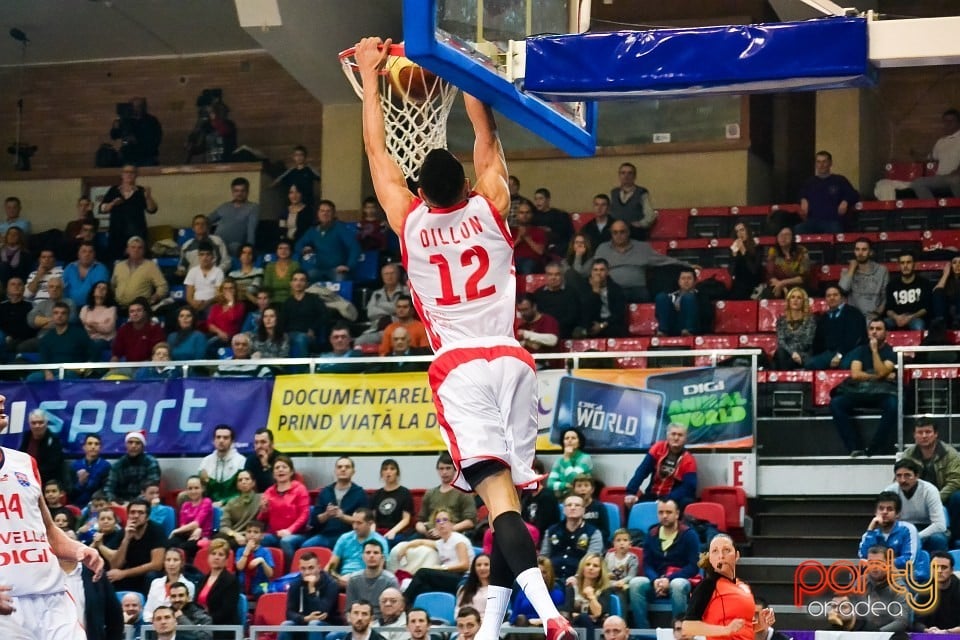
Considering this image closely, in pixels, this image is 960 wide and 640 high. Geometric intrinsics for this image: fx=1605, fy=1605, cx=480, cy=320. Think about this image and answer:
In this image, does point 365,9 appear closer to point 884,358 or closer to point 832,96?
point 832,96

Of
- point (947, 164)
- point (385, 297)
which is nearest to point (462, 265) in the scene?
point (385, 297)

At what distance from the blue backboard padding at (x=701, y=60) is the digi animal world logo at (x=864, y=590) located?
546 centimetres

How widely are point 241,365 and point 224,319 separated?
160cm

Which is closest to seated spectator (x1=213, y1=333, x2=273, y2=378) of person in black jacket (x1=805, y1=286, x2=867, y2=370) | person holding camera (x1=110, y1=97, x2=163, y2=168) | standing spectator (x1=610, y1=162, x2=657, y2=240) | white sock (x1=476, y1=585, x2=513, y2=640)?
standing spectator (x1=610, y1=162, x2=657, y2=240)

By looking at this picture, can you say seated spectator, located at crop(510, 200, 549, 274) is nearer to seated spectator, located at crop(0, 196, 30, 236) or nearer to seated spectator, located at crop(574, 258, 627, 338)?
seated spectator, located at crop(574, 258, 627, 338)

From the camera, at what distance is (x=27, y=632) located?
816 centimetres

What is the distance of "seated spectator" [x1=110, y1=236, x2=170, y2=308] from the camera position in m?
19.2

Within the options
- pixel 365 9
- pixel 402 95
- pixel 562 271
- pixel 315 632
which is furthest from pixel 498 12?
pixel 365 9

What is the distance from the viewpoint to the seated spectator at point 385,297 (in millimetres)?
17344

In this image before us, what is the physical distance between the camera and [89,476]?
52.7 feet

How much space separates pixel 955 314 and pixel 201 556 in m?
7.66

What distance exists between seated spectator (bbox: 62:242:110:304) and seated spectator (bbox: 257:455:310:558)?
5340 mm

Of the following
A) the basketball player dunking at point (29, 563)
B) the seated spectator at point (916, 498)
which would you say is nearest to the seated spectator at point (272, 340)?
the seated spectator at point (916, 498)

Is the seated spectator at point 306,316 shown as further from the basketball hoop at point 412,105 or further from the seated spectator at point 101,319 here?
the basketball hoop at point 412,105
